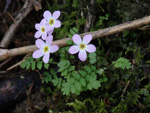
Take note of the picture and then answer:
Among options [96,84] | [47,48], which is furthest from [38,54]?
[96,84]

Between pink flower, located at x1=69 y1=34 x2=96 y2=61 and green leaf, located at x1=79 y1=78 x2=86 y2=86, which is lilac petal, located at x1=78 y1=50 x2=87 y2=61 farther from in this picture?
green leaf, located at x1=79 y1=78 x2=86 y2=86

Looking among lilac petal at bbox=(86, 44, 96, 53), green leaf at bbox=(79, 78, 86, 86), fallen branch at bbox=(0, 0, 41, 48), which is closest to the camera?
lilac petal at bbox=(86, 44, 96, 53)

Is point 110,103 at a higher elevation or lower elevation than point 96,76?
lower

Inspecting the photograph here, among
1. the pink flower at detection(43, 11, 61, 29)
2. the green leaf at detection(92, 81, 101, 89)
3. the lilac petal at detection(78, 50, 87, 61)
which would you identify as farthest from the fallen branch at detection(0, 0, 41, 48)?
the green leaf at detection(92, 81, 101, 89)

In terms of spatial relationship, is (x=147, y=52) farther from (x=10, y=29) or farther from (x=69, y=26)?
(x=10, y=29)

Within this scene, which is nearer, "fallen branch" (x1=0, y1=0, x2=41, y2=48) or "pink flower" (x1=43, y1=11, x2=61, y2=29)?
"pink flower" (x1=43, y1=11, x2=61, y2=29)

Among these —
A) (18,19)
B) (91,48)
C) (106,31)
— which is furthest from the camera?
(18,19)

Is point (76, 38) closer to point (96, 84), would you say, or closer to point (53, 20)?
point (53, 20)

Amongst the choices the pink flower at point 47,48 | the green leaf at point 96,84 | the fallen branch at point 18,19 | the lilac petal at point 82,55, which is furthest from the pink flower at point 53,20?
the green leaf at point 96,84

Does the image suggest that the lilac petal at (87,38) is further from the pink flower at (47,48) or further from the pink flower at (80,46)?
the pink flower at (47,48)

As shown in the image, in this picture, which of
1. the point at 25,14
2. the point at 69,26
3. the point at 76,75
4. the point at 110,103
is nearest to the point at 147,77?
the point at 110,103

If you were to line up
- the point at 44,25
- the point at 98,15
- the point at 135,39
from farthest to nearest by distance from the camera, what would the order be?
1. the point at 98,15
2. the point at 135,39
3. the point at 44,25
